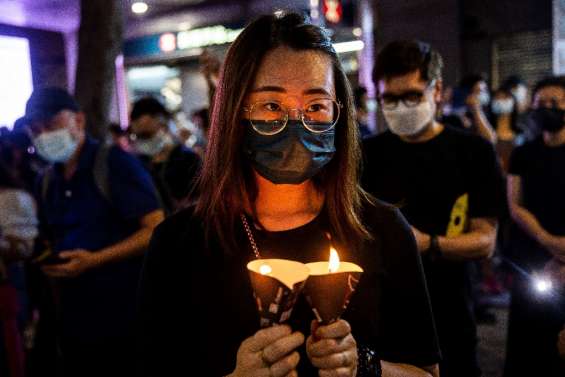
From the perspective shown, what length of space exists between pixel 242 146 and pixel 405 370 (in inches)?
32.1

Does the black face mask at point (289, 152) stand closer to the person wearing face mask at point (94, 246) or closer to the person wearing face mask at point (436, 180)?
the person wearing face mask at point (436, 180)

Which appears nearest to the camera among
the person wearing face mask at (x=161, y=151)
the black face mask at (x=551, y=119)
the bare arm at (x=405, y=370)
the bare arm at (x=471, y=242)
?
the bare arm at (x=405, y=370)

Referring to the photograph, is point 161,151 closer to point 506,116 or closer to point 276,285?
point 506,116

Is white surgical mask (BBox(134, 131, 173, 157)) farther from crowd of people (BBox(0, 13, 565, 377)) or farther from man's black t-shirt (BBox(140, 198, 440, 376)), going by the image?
man's black t-shirt (BBox(140, 198, 440, 376))

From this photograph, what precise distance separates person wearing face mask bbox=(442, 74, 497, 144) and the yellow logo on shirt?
9.64ft

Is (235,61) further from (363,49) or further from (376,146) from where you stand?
(363,49)

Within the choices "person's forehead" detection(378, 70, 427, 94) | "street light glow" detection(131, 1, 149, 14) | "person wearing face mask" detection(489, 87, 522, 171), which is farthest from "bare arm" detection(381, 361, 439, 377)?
"street light glow" detection(131, 1, 149, 14)

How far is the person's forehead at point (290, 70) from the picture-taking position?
1.52 m

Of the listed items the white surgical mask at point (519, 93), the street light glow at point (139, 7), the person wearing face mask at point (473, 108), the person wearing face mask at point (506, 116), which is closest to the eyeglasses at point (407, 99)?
the person wearing face mask at point (473, 108)

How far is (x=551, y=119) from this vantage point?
11.9 ft

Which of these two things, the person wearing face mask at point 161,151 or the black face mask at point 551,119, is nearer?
the black face mask at point 551,119

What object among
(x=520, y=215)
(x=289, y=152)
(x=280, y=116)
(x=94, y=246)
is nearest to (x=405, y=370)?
(x=289, y=152)

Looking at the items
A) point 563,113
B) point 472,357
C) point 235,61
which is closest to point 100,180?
point 235,61

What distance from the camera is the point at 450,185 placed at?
2.64 metres
